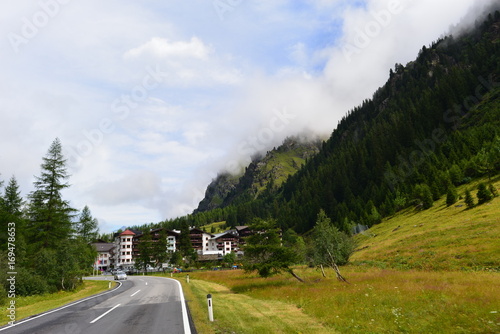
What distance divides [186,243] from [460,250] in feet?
273

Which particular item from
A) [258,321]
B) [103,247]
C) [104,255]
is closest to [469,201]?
[258,321]

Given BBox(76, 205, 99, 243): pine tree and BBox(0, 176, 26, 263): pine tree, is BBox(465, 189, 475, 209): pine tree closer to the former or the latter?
BBox(0, 176, 26, 263): pine tree

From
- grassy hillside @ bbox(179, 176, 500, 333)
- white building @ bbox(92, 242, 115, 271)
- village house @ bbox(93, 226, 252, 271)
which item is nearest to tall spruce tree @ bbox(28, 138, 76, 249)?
grassy hillside @ bbox(179, 176, 500, 333)

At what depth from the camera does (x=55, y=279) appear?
31234 millimetres

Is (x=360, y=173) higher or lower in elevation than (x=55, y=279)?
higher

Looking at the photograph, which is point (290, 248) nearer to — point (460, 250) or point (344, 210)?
point (460, 250)

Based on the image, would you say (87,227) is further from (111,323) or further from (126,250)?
(111,323)

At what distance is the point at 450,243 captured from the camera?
3681 centimetres

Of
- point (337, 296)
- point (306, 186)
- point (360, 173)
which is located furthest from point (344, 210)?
point (337, 296)

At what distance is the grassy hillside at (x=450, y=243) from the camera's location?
1142 inches
